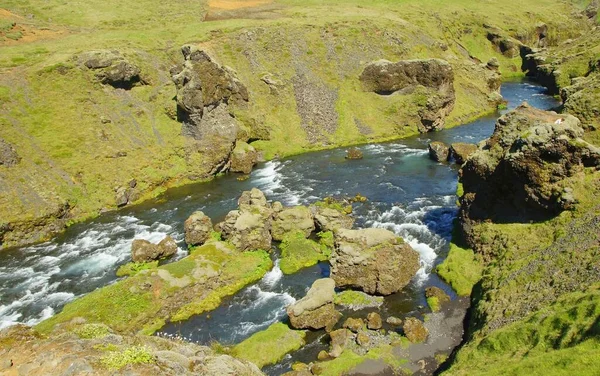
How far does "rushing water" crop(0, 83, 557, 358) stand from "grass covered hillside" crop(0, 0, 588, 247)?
5.33 metres

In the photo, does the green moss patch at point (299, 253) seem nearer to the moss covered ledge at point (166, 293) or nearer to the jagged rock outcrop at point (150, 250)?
the moss covered ledge at point (166, 293)

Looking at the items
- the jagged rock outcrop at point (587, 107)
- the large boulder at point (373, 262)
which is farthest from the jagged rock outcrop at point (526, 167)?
the jagged rock outcrop at point (587, 107)

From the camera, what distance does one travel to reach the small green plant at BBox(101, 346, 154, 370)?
618 inches

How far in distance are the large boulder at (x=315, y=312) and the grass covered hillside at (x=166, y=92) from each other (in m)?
39.2

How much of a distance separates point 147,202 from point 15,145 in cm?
2109

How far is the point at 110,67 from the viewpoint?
78.3 meters

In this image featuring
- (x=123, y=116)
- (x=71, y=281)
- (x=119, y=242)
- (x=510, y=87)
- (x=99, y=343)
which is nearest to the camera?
(x=99, y=343)

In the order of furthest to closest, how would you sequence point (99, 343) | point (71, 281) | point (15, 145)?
point (15, 145) → point (71, 281) → point (99, 343)

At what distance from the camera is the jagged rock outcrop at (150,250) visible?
46.7m

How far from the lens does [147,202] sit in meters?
64.8

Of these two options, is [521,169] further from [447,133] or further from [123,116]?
[123,116]

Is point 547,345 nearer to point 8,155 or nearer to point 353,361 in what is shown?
point 353,361

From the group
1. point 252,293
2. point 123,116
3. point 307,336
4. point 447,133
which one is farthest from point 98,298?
point 447,133

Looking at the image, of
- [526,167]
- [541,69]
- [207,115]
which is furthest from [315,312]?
[541,69]
